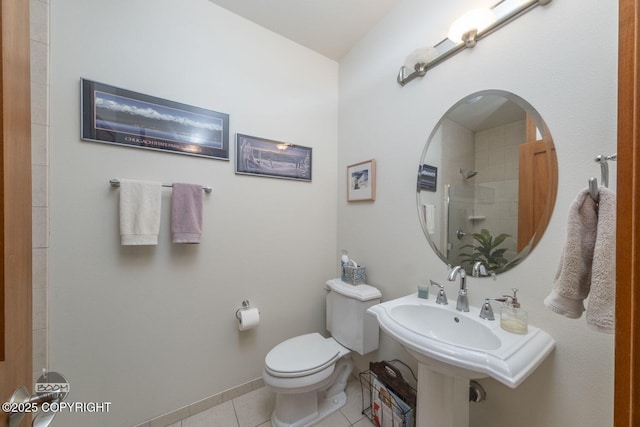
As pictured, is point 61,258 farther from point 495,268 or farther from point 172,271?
point 495,268

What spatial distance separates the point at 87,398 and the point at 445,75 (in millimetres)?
2547

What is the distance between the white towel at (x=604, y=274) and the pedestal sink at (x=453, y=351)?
27 centimetres

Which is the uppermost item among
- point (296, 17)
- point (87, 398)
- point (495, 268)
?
point (296, 17)

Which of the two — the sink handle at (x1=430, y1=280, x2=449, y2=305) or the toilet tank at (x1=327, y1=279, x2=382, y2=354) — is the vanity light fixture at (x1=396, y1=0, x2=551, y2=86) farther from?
the toilet tank at (x1=327, y1=279, x2=382, y2=354)

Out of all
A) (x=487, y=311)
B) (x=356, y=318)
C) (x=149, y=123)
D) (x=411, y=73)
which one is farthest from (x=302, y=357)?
(x=411, y=73)

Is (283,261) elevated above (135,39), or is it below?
below

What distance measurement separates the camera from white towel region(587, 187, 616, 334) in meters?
0.52

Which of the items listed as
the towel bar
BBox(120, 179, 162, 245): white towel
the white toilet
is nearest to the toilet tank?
the white toilet

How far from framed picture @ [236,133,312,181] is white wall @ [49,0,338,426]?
0.06m

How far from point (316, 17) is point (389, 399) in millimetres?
2445

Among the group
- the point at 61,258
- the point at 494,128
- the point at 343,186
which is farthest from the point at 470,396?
the point at 61,258

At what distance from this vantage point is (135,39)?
126 cm

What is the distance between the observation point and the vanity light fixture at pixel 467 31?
95 centimetres

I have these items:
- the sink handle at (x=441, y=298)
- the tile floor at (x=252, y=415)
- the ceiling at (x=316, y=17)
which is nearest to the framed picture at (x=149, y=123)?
the ceiling at (x=316, y=17)
